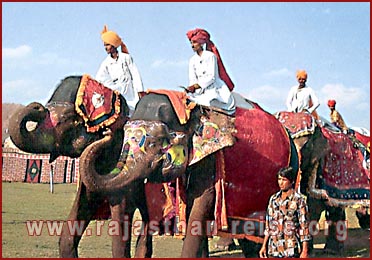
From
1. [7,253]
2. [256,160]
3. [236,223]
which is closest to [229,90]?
[256,160]

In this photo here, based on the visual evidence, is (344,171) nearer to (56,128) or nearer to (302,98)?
(302,98)

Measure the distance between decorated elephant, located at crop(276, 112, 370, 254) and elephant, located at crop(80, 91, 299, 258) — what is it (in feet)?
2.65

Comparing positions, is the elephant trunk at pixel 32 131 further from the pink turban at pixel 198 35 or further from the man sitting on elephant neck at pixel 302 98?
the man sitting on elephant neck at pixel 302 98

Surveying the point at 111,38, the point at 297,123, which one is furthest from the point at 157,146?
the point at 297,123

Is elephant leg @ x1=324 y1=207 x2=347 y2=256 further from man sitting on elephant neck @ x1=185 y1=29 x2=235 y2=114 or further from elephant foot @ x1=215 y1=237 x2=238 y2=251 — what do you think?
man sitting on elephant neck @ x1=185 y1=29 x2=235 y2=114

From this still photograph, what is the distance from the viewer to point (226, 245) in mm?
8977

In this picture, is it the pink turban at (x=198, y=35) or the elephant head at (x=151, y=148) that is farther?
the pink turban at (x=198, y=35)

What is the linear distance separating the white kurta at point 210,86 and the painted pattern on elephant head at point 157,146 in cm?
54

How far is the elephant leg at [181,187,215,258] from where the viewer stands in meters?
6.12

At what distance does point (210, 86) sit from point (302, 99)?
2270mm

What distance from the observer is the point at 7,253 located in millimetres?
7469

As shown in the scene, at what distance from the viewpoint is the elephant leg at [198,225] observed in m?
6.12

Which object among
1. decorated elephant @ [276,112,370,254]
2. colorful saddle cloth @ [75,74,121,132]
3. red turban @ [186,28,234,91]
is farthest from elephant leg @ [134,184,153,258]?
decorated elephant @ [276,112,370,254]

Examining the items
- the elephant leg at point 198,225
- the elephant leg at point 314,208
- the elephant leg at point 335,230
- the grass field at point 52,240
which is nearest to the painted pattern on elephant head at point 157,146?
the elephant leg at point 198,225
